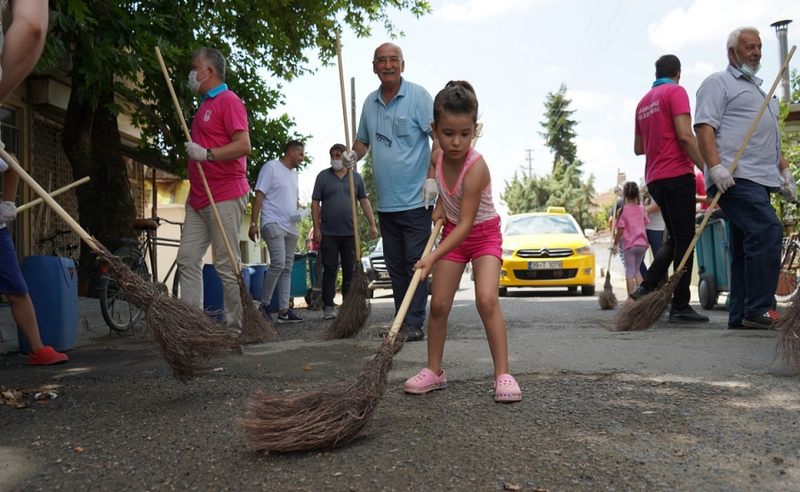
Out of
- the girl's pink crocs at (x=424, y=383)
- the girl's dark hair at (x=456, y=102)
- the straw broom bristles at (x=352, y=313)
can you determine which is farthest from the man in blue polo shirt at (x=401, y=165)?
the girl's dark hair at (x=456, y=102)

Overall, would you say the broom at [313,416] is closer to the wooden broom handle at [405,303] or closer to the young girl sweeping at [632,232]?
the wooden broom handle at [405,303]

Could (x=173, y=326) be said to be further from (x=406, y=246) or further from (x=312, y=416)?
(x=406, y=246)

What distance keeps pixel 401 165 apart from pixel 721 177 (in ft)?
7.40

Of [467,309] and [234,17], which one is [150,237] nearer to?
[467,309]

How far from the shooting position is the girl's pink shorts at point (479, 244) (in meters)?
3.71

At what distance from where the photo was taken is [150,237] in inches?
310

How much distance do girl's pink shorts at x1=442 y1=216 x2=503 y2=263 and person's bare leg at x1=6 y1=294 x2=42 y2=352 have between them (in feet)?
9.48

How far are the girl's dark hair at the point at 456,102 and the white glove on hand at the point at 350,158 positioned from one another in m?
2.51

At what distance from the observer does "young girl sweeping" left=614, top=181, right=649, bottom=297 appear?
961 cm

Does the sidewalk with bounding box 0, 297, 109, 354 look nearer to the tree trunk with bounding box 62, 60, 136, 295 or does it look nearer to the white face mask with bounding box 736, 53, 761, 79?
the tree trunk with bounding box 62, 60, 136, 295

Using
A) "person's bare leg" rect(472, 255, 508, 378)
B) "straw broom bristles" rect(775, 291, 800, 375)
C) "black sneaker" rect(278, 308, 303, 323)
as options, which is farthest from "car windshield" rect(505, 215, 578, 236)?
"person's bare leg" rect(472, 255, 508, 378)

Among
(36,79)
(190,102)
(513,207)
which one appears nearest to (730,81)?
(190,102)

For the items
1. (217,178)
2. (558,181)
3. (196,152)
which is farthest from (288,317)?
(558,181)

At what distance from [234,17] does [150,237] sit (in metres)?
4.55
